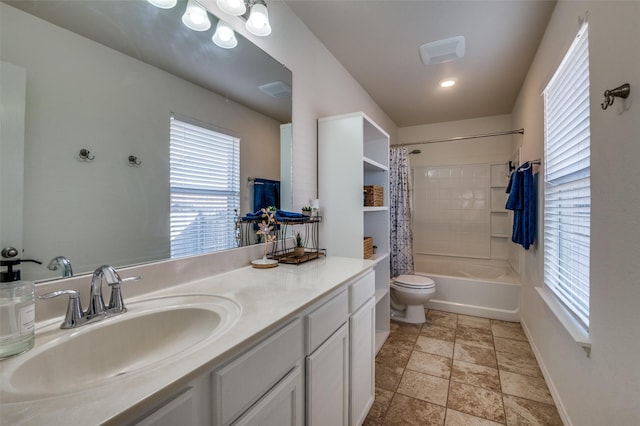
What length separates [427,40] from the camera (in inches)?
84.0

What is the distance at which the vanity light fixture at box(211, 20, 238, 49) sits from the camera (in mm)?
1364

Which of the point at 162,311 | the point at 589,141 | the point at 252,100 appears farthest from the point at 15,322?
the point at 589,141

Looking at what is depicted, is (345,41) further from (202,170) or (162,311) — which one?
(162,311)

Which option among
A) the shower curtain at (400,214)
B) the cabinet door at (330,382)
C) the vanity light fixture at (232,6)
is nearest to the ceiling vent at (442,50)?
the shower curtain at (400,214)

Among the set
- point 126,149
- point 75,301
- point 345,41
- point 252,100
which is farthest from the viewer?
point 345,41

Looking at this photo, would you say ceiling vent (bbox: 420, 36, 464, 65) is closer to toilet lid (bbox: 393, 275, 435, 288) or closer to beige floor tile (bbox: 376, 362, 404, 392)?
toilet lid (bbox: 393, 275, 435, 288)

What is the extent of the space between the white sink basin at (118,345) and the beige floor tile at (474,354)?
213 centimetres

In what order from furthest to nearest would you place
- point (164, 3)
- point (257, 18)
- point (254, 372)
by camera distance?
point (257, 18), point (164, 3), point (254, 372)

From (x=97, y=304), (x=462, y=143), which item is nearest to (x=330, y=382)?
(x=97, y=304)

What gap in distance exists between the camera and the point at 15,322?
617mm

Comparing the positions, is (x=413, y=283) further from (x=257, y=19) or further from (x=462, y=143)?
(x=257, y=19)

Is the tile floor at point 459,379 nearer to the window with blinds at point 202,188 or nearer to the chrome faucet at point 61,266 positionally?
the window with blinds at point 202,188

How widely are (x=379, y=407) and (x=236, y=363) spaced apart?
1.41 m

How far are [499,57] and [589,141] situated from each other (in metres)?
1.50
